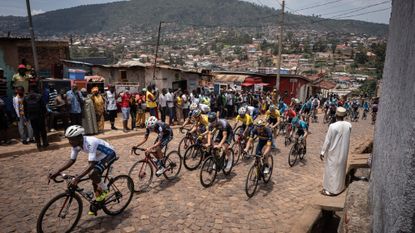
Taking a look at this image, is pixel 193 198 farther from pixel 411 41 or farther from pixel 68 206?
pixel 411 41

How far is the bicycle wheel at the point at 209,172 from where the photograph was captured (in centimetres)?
809

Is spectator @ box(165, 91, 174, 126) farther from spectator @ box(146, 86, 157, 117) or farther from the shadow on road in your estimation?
the shadow on road

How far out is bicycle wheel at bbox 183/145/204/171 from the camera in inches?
363

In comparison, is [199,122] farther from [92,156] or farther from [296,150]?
[92,156]

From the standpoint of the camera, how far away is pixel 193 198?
7391 millimetres

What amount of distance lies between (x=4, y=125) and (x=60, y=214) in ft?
22.6

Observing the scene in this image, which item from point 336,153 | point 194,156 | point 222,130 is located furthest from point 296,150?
point 194,156

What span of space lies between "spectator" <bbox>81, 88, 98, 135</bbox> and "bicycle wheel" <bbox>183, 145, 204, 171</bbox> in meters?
5.38

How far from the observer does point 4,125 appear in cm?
1041

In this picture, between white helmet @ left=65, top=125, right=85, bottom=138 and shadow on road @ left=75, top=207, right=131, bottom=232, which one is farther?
shadow on road @ left=75, top=207, right=131, bottom=232

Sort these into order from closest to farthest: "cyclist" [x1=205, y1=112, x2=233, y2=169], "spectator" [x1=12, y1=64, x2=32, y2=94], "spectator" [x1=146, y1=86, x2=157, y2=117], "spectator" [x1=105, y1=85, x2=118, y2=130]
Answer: "cyclist" [x1=205, y1=112, x2=233, y2=169], "spectator" [x1=12, y1=64, x2=32, y2=94], "spectator" [x1=105, y1=85, x2=118, y2=130], "spectator" [x1=146, y1=86, x2=157, y2=117]

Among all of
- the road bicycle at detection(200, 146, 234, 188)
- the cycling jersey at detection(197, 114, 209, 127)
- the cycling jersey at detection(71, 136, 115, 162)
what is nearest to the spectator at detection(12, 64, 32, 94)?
the cycling jersey at detection(197, 114, 209, 127)

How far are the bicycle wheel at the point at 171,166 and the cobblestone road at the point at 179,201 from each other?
0.24 m

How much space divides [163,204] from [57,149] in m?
6.08
